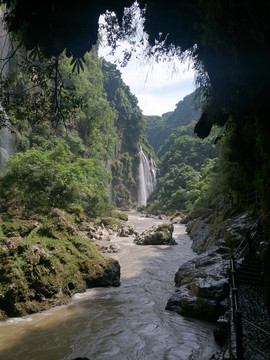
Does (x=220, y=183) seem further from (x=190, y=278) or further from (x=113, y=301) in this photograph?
(x=113, y=301)

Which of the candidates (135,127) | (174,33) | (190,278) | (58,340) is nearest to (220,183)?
(190,278)

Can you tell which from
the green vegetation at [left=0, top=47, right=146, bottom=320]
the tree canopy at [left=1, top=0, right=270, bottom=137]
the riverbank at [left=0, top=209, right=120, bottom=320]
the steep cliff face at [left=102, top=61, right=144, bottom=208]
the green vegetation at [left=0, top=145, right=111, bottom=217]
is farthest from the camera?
the steep cliff face at [left=102, top=61, right=144, bottom=208]

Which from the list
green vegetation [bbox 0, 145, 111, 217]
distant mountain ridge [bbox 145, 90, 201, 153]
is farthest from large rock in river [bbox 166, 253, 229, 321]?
distant mountain ridge [bbox 145, 90, 201, 153]

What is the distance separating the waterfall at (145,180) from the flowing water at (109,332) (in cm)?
4956

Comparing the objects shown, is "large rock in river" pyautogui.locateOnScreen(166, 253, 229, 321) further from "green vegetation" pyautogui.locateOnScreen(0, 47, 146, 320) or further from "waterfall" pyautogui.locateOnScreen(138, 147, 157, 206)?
"waterfall" pyautogui.locateOnScreen(138, 147, 157, 206)

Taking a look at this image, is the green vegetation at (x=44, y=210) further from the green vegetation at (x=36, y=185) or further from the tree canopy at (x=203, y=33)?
the tree canopy at (x=203, y=33)

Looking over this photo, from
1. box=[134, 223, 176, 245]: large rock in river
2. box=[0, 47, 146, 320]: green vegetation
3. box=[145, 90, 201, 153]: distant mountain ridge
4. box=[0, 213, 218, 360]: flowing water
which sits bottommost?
box=[134, 223, 176, 245]: large rock in river

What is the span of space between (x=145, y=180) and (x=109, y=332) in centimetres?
5486

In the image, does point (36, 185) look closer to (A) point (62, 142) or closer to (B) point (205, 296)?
(A) point (62, 142)

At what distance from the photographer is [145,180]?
197ft

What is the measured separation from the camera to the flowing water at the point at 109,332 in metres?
4.46

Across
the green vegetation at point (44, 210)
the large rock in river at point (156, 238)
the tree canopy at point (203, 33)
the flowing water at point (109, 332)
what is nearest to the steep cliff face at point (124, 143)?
the green vegetation at point (44, 210)

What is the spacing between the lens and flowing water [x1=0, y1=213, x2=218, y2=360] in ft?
14.6

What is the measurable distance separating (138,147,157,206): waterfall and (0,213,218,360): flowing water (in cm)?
4956
